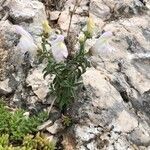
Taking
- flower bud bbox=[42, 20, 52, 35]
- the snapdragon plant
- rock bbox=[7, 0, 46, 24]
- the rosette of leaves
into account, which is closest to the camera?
flower bud bbox=[42, 20, 52, 35]

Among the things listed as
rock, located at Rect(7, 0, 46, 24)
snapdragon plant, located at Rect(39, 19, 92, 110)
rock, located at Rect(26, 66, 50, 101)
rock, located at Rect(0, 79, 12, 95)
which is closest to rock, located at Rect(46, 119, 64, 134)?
snapdragon plant, located at Rect(39, 19, 92, 110)

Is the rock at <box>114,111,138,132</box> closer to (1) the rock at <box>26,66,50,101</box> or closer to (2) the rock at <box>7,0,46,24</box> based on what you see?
(1) the rock at <box>26,66,50,101</box>

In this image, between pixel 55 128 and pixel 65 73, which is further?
pixel 55 128

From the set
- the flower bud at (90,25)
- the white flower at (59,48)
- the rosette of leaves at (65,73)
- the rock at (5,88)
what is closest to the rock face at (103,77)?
the rock at (5,88)

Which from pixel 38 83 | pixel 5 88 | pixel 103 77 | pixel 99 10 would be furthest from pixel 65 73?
pixel 99 10

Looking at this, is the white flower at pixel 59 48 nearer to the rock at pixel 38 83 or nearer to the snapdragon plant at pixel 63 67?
the snapdragon plant at pixel 63 67

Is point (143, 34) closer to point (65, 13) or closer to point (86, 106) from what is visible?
point (65, 13)

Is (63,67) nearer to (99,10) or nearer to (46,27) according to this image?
(46,27)

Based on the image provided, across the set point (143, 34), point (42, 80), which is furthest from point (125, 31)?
point (42, 80)
